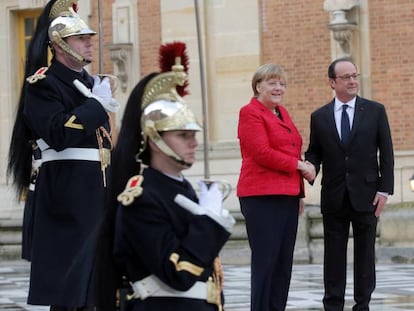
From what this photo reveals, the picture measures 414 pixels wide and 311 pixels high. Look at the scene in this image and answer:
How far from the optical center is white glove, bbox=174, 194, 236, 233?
16.3ft

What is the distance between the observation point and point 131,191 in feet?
16.4

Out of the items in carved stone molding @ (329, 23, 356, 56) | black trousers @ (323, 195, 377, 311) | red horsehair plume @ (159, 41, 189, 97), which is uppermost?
carved stone molding @ (329, 23, 356, 56)

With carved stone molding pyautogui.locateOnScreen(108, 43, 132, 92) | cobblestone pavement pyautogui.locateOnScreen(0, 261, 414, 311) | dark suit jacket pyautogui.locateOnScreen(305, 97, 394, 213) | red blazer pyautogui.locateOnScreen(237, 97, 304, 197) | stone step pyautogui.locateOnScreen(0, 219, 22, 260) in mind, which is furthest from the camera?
carved stone molding pyautogui.locateOnScreen(108, 43, 132, 92)

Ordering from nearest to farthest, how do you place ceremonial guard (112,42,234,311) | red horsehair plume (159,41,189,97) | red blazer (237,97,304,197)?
ceremonial guard (112,42,234,311) → red horsehair plume (159,41,189,97) → red blazer (237,97,304,197)

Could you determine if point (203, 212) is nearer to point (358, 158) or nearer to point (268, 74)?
point (268, 74)

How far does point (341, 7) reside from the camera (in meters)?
17.7

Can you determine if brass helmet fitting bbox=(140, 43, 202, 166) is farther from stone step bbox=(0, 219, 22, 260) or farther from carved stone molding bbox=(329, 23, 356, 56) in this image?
stone step bbox=(0, 219, 22, 260)

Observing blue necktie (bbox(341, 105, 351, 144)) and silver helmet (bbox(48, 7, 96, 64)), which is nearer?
silver helmet (bbox(48, 7, 96, 64))

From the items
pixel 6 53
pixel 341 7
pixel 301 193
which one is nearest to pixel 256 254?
pixel 301 193

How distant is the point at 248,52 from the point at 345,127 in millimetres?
9665

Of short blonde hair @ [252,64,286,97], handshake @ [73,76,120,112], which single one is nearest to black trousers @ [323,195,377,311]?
short blonde hair @ [252,64,286,97]

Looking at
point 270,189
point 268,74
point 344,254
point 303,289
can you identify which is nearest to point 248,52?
point 303,289

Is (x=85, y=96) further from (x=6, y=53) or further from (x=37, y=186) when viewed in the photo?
(x=6, y=53)

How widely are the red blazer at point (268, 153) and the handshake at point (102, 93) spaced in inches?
53.3
